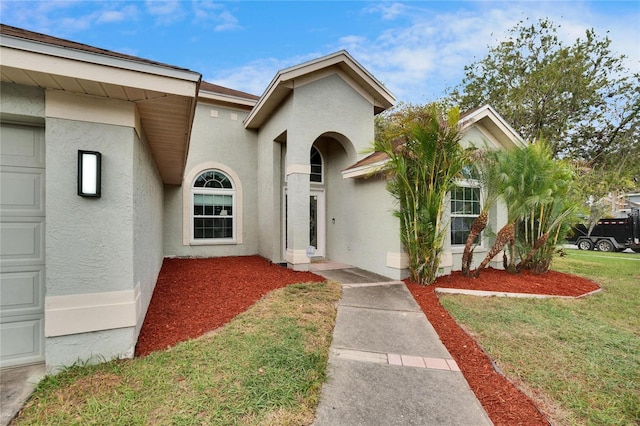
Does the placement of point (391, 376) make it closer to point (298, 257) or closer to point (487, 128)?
point (298, 257)

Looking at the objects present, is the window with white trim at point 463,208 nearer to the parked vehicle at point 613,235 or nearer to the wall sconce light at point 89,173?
the wall sconce light at point 89,173

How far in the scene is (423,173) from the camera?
22.1ft

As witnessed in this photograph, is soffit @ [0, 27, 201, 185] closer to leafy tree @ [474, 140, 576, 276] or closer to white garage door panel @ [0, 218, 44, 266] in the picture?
white garage door panel @ [0, 218, 44, 266]

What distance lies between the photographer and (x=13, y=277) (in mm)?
3094

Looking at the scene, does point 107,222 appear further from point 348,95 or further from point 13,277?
point 348,95

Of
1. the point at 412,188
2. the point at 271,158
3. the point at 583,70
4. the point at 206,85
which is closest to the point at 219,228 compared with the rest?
the point at 271,158

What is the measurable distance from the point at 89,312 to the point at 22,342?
2.47 feet

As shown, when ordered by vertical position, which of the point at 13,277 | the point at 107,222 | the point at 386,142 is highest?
the point at 386,142

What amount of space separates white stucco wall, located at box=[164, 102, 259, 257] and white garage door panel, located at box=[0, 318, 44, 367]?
7.30m

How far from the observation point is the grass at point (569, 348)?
2.85 metres

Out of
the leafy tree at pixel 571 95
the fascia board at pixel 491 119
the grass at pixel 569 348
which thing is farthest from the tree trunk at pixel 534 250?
the leafy tree at pixel 571 95

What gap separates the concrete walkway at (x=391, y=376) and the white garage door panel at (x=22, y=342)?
3.13m

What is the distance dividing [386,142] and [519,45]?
2035cm

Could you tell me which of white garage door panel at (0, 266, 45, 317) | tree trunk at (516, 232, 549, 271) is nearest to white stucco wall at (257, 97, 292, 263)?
white garage door panel at (0, 266, 45, 317)
